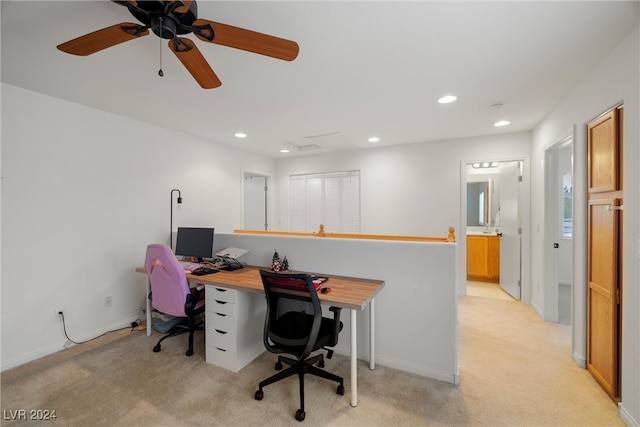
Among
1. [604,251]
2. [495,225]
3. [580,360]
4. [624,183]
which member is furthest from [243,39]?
[495,225]

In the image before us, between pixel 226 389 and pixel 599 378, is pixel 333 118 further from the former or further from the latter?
pixel 599 378

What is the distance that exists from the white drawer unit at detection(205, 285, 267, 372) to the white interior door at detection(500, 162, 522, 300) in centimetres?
384

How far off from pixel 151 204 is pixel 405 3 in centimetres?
345

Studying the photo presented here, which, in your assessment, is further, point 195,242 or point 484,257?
point 484,257

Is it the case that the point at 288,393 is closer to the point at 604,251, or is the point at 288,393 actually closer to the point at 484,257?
the point at 604,251

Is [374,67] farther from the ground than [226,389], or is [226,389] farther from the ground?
[374,67]

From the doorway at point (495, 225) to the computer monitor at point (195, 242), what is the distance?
3.65m

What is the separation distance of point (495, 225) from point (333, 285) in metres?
4.46

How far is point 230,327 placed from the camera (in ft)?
7.77

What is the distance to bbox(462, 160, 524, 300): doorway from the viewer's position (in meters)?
4.09

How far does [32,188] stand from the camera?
8.36 feet

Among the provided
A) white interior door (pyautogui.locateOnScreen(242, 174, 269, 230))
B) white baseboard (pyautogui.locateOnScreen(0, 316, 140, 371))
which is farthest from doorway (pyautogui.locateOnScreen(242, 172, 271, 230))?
white baseboard (pyautogui.locateOnScreen(0, 316, 140, 371))

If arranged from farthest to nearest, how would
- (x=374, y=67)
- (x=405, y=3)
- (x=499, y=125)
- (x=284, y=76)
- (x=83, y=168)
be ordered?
(x=499, y=125)
(x=83, y=168)
(x=284, y=76)
(x=374, y=67)
(x=405, y=3)

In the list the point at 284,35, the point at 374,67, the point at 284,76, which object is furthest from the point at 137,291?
the point at 374,67
